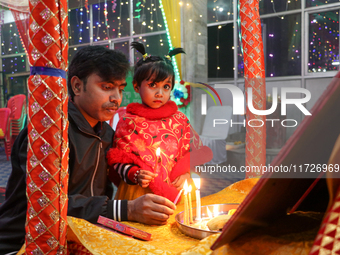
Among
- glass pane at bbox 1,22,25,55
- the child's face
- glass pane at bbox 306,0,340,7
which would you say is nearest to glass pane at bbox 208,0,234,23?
glass pane at bbox 306,0,340,7

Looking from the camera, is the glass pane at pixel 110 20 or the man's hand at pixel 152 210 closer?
the man's hand at pixel 152 210

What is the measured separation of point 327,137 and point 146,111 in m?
0.94

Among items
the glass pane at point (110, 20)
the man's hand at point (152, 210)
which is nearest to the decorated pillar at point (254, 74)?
the man's hand at point (152, 210)

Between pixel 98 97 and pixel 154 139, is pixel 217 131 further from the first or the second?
pixel 98 97

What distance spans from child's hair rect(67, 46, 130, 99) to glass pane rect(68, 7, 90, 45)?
7.48 metres

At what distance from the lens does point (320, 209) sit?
2.12ft

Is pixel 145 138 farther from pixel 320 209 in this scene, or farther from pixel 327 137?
pixel 327 137

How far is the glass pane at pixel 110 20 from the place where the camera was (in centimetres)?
764

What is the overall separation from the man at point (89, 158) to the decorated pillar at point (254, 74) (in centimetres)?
66

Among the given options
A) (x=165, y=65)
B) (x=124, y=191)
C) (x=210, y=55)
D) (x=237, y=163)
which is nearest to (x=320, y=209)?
(x=124, y=191)

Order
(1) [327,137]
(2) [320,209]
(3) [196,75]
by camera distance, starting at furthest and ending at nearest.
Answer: (3) [196,75] → (2) [320,209] → (1) [327,137]

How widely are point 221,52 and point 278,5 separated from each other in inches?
61.4

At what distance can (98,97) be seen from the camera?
3.73 feet

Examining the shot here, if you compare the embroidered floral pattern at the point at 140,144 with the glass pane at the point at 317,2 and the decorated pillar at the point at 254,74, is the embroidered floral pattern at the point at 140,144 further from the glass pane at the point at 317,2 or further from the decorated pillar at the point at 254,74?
the glass pane at the point at 317,2
